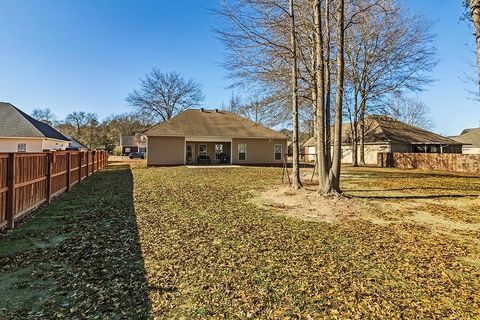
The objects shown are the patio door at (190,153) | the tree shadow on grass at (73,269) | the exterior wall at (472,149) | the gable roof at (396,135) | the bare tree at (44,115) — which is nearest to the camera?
the tree shadow on grass at (73,269)

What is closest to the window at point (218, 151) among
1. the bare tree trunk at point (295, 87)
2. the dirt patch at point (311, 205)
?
the bare tree trunk at point (295, 87)

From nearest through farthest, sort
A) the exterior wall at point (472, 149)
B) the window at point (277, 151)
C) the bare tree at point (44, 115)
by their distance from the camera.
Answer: the window at point (277, 151), the exterior wall at point (472, 149), the bare tree at point (44, 115)

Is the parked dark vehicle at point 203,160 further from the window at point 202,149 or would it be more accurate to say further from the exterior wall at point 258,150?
the exterior wall at point 258,150

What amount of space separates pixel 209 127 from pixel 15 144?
47.7ft

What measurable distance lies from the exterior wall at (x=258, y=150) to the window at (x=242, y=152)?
0.25 metres

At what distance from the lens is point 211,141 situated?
25.5 metres

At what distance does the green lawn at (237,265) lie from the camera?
2836 mm

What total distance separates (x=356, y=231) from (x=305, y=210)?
2.01 m

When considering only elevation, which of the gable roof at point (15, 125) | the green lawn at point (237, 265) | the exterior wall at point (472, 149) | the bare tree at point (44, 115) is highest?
the bare tree at point (44, 115)

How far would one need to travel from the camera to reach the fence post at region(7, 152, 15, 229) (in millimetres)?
5328

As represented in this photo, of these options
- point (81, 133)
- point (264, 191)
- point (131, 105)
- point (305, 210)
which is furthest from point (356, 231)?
point (81, 133)

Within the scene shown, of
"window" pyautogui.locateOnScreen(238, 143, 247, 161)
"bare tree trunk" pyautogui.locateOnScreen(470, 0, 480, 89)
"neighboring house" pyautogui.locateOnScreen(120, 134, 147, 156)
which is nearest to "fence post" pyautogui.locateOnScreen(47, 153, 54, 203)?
"bare tree trunk" pyautogui.locateOnScreen(470, 0, 480, 89)

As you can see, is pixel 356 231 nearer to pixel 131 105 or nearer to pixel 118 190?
pixel 118 190

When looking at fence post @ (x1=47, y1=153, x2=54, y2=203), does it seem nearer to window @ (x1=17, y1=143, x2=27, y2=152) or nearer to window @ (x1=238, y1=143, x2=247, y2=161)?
window @ (x1=17, y1=143, x2=27, y2=152)
